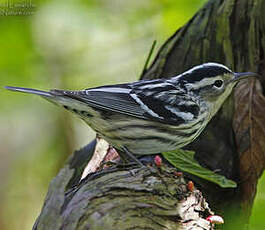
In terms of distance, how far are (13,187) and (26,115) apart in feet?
2.76

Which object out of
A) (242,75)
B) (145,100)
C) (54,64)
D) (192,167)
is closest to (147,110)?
(145,100)

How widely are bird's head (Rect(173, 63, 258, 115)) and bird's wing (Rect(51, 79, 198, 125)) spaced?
15cm

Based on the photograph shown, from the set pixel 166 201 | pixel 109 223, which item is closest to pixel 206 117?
pixel 166 201

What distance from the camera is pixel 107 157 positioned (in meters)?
4.62

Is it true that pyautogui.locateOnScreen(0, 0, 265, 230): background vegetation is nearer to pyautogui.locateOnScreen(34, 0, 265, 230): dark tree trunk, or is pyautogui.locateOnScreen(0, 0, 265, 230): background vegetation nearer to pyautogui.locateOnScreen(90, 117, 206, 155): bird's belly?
pyautogui.locateOnScreen(34, 0, 265, 230): dark tree trunk

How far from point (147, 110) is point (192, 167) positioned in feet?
1.84

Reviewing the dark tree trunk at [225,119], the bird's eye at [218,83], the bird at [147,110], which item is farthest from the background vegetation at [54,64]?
the bird at [147,110]

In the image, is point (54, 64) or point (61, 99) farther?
point (54, 64)

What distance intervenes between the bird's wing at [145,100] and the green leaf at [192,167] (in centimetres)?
25

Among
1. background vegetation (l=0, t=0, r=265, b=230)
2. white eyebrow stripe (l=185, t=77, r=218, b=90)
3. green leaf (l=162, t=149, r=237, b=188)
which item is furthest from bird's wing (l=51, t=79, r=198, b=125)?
background vegetation (l=0, t=0, r=265, b=230)

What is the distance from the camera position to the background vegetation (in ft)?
20.6

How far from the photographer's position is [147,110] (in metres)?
4.60

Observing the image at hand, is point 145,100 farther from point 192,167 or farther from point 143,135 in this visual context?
point 192,167

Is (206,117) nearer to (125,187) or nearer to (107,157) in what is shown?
(107,157)
